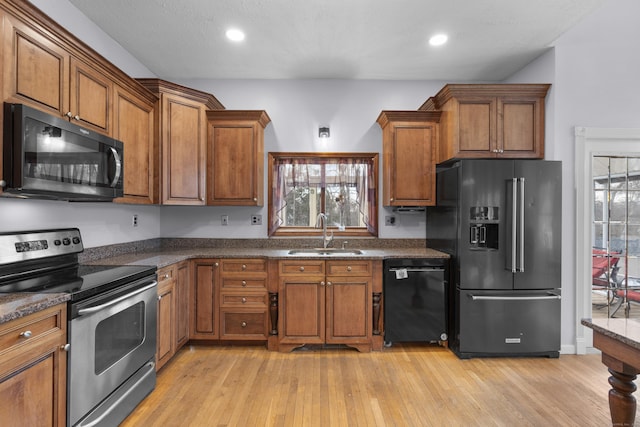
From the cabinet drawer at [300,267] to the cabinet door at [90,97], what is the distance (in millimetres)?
1764

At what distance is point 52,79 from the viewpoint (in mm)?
1855

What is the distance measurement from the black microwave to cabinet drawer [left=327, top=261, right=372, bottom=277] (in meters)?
1.84

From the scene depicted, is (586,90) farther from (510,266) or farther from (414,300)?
(414,300)

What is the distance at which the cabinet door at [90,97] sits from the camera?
Result: 2.02 metres

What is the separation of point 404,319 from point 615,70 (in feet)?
9.81

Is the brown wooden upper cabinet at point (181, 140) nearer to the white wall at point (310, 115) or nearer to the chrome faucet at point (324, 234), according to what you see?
the white wall at point (310, 115)

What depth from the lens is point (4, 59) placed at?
1568 mm

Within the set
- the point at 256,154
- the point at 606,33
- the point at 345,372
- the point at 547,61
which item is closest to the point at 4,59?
the point at 256,154

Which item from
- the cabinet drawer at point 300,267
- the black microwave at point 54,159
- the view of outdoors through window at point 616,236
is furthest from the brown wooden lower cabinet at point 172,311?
the view of outdoors through window at point 616,236

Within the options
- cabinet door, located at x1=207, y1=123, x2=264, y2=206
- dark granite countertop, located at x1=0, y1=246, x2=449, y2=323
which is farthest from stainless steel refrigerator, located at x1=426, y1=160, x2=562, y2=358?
cabinet door, located at x1=207, y1=123, x2=264, y2=206

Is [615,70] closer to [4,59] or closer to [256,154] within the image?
[256,154]

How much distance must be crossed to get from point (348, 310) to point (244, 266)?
107cm

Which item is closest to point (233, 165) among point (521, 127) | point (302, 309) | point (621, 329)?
point (302, 309)

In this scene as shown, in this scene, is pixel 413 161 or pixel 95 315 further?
pixel 413 161
